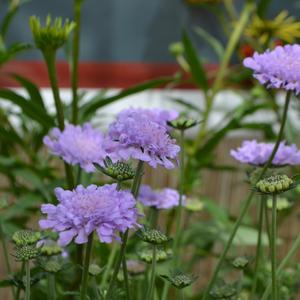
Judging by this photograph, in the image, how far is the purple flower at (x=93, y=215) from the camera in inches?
16.0

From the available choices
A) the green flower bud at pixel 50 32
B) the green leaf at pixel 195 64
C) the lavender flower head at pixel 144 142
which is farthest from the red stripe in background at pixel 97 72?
the lavender flower head at pixel 144 142

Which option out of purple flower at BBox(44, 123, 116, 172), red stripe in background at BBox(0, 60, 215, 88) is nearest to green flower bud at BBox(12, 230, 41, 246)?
purple flower at BBox(44, 123, 116, 172)

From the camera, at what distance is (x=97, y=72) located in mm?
1842

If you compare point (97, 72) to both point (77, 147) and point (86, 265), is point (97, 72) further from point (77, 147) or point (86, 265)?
point (86, 265)

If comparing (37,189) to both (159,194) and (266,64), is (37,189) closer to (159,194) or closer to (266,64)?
(159,194)

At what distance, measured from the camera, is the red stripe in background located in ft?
5.86

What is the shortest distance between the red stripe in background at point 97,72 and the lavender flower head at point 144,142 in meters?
1.34

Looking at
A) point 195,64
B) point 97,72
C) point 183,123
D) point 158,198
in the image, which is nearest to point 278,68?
point 183,123

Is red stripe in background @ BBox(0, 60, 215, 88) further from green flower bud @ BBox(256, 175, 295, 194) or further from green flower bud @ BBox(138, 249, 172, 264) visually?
green flower bud @ BBox(256, 175, 295, 194)

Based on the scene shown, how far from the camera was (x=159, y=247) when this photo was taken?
1.82 ft

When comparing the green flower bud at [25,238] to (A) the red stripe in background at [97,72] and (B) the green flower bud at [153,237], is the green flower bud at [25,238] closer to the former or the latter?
(B) the green flower bud at [153,237]

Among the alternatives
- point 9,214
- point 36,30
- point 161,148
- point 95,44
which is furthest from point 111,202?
point 95,44

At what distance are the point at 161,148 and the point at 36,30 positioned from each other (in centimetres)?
25

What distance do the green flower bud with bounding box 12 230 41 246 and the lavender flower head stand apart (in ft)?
0.27
